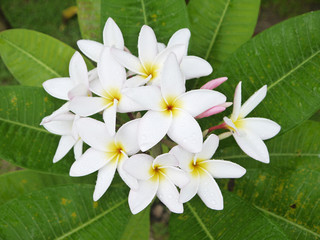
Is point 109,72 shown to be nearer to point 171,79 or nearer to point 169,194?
point 171,79

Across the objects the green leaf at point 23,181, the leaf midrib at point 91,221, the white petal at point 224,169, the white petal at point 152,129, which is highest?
the white petal at point 152,129

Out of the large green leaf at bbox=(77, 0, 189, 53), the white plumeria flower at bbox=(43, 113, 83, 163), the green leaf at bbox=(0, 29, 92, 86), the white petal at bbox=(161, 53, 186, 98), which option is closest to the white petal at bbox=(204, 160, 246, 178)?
the white petal at bbox=(161, 53, 186, 98)

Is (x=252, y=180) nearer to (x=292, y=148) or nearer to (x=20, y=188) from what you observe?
(x=292, y=148)

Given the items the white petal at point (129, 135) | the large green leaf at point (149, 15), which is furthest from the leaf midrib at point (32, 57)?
the white petal at point (129, 135)

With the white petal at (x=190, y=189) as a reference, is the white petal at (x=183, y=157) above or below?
above

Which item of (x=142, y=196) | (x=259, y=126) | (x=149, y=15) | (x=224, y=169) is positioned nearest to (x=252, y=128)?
(x=259, y=126)

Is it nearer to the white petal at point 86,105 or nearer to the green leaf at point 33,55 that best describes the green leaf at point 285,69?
the white petal at point 86,105
